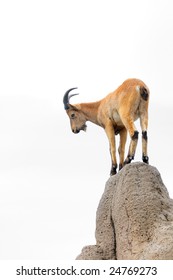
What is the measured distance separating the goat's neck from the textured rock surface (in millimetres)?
2817

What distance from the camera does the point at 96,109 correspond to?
22047mm

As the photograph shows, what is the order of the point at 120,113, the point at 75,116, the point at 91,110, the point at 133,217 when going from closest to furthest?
1. the point at 133,217
2. the point at 120,113
3. the point at 91,110
4. the point at 75,116

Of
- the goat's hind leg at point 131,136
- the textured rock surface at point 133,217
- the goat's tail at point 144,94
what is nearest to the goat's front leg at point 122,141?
the goat's hind leg at point 131,136

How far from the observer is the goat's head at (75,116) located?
22325 mm

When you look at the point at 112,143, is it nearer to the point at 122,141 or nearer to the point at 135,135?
the point at 122,141

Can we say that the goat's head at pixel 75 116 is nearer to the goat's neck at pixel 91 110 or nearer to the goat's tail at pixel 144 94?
the goat's neck at pixel 91 110

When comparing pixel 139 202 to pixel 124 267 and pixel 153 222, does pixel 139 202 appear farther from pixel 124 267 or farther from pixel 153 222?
pixel 124 267

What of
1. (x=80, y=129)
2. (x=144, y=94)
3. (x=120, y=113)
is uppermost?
(x=144, y=94)

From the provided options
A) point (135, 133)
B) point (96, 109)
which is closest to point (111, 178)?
point (135, 133)

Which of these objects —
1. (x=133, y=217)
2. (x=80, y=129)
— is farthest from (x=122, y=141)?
(x=133, y=217)

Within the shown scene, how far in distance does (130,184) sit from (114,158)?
223 centimetres

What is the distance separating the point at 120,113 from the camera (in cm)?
2034

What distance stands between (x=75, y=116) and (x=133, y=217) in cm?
464

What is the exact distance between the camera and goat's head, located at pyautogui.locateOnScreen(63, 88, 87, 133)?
22325 millimetres
